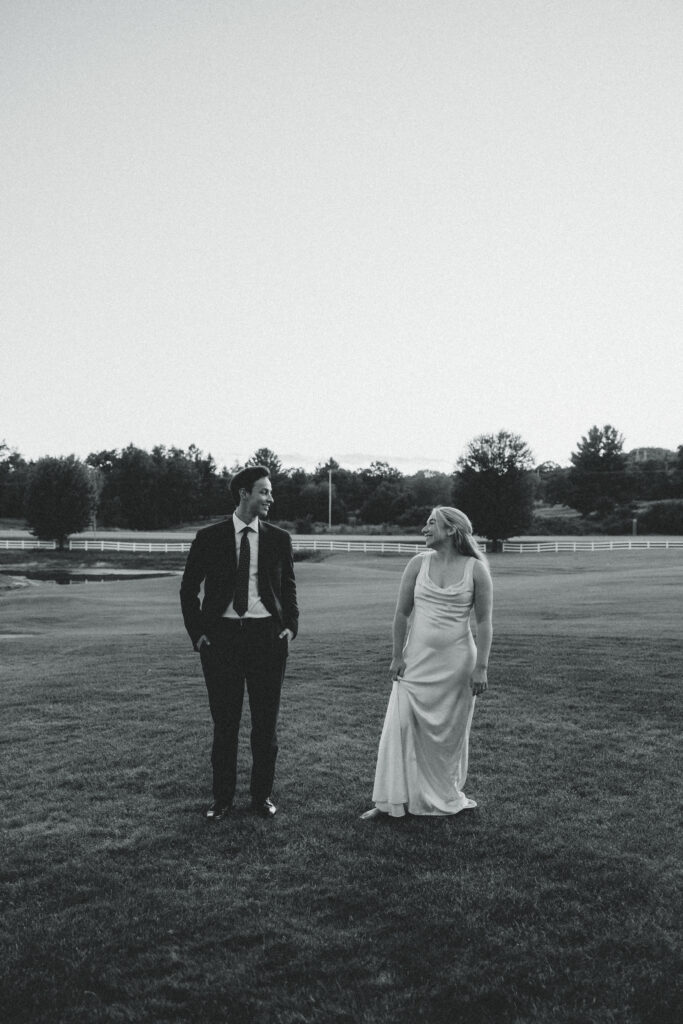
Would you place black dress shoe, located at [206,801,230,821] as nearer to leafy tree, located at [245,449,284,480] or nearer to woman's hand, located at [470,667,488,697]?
woman's hand, located at [470,667,488,697]

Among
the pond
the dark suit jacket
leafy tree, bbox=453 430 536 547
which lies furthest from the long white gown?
leafy tree, bbox=453 430 536 547

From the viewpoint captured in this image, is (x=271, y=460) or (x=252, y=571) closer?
(x=252, y=571)

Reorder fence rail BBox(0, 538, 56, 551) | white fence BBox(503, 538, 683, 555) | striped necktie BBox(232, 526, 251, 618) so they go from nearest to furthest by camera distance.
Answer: striped necktie BBox(232, 526, 251, 618)
white fence BBox(503, 538, 683, 555)
fence rail BBox(0, 538, 56, 551)

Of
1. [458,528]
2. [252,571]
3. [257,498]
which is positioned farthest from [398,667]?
[257,498]

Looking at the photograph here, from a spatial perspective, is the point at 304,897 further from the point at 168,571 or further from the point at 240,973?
the point at 168,571

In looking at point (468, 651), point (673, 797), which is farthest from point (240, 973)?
point (673, 797)

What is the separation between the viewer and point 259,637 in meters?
6.11

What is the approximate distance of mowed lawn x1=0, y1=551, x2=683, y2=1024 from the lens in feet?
12.7

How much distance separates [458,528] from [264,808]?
2789 millimetres

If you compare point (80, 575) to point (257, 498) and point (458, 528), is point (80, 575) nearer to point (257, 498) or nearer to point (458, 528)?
point (257, 498)

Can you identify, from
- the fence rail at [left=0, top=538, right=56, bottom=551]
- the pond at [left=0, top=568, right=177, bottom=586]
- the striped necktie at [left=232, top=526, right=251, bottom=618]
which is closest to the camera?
the striped necktie at [left=232, top=526, right=251, bottom=618]

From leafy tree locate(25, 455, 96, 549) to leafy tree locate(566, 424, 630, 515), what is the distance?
62097mm

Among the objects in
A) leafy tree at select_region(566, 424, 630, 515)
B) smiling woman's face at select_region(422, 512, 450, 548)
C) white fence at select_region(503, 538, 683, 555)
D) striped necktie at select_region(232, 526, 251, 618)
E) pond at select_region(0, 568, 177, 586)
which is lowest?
pond at select_region(0, 568, 177, 586)

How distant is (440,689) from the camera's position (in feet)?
20.4
